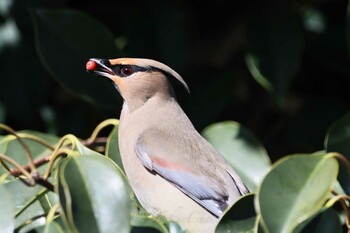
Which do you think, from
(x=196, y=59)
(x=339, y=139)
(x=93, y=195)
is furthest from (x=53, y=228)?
(x=196, y=59)

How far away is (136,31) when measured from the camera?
3.89m

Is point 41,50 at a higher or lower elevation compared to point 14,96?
higher

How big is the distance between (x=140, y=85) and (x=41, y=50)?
0.40m

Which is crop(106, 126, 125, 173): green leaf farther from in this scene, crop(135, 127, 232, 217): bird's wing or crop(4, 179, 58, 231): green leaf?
crop(4, 179, 58, 231): green leaf

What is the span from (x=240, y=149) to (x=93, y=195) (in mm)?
1109

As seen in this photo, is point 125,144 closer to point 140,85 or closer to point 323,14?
point 140,85

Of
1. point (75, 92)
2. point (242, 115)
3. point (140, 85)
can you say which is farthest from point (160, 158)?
point (242, 115)

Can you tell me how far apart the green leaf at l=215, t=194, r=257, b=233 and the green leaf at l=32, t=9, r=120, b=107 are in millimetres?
1234

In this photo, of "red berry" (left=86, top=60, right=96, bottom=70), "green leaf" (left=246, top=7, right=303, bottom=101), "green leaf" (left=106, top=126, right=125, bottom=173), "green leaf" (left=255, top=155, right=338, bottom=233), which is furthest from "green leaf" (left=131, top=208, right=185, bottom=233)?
"green leaf" (left=246, top=7, right=303, bottom=101)

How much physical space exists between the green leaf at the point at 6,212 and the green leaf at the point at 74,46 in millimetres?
1075

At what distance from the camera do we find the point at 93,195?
2.22m

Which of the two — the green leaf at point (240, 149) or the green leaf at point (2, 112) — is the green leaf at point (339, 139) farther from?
the green leaf at point (2, 112)

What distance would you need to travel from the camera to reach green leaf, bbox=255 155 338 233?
2.18 meters

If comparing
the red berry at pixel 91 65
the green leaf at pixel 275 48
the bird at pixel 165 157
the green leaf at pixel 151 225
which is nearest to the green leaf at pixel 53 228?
the green leaf at pixel 151 225
